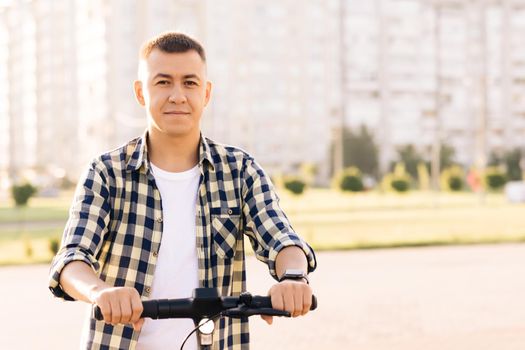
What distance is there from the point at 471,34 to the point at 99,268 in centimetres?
9102

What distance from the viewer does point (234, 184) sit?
Result: 253 cm

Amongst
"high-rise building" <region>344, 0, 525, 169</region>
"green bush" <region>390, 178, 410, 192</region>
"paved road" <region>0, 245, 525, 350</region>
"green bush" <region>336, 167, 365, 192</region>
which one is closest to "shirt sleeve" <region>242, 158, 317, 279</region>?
"paved road" <region>0, 245, 525, 350</region>

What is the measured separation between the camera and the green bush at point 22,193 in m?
23.6

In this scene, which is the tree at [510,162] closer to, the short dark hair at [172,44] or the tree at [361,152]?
the tree at [361,152]

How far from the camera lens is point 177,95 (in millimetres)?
2314

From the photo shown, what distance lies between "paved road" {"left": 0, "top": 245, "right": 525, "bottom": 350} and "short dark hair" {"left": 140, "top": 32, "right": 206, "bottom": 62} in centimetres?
585

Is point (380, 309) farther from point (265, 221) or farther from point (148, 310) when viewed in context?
point (148, 310)

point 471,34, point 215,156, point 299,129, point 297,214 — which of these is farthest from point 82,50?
point 215,156

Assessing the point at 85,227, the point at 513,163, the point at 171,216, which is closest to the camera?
the point at 85,227

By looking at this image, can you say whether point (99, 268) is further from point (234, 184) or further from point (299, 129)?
point (299, 129)

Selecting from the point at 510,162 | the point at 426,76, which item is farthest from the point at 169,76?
the point at 426,76

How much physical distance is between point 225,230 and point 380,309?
7877 millimetres

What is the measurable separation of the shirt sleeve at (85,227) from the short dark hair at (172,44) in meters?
0.36

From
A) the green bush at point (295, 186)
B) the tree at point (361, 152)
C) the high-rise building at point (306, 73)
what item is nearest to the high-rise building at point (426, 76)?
the high-rise building at point (306, 73)
